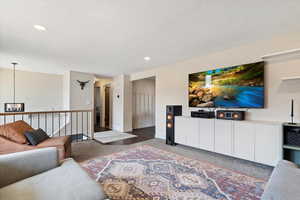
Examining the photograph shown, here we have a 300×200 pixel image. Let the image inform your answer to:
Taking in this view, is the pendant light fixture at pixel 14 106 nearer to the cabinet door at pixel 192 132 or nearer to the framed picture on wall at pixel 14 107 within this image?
Result: the framed picture on wall at pixel 14 107

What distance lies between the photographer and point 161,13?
1801 mm

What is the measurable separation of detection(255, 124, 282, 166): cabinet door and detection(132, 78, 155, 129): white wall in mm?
4627

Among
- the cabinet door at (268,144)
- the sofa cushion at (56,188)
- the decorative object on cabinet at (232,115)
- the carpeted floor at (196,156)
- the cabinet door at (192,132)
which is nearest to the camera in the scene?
the sofa cushion at (56,188)

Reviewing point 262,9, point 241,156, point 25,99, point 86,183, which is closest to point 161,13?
point 262,9

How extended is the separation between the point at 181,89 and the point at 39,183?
353 centimetres

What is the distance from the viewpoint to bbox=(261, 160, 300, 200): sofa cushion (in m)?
0.92

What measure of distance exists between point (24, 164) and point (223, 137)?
3149 millimetres

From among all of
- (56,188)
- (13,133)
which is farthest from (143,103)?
(56,188)

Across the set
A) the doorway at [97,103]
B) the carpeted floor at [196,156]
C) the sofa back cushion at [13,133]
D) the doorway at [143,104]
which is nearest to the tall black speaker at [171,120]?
the carpeted floor at [196,156]

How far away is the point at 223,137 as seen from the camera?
2.79 m

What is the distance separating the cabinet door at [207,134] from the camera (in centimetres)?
294

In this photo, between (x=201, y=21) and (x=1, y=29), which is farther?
(x=1, y=29)

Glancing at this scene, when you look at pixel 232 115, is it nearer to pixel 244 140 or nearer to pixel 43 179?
pixel 244 140

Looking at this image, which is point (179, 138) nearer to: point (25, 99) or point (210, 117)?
point (210, 117)
